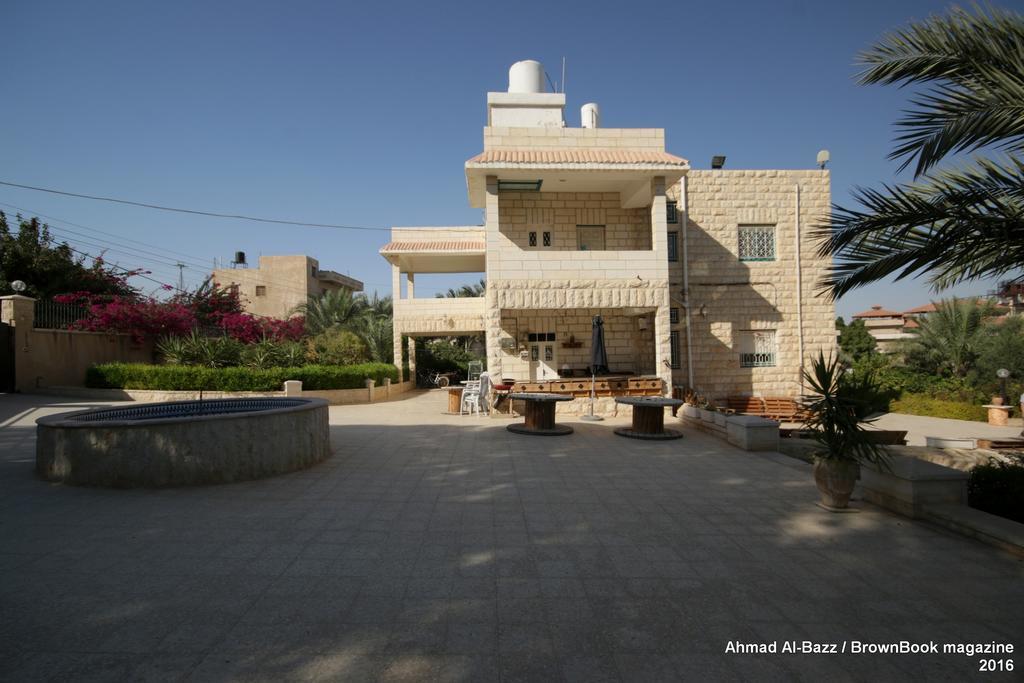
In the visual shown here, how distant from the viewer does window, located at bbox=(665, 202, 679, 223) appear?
1656 cm

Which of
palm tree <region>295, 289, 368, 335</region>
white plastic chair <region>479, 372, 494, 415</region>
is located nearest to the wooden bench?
white plastic chair <region>479, 372, 494, 415</region>

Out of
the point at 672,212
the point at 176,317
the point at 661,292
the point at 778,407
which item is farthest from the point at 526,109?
the point at 176,317

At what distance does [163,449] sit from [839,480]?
7.51m

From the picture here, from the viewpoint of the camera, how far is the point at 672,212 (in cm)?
1659

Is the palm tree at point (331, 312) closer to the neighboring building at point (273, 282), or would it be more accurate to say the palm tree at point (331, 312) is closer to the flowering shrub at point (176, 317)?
the flowering shrub at point (176, 317)

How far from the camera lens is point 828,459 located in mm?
5289

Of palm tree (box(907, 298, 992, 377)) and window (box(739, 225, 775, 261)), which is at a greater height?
window (box(739, 225, 775, 261))

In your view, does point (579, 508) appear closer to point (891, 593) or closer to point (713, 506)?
point (713, 506)

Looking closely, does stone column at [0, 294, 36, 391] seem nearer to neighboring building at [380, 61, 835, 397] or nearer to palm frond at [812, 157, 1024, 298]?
neighboring building at [380, 61, 835, 397]

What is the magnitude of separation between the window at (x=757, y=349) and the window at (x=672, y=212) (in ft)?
14.8

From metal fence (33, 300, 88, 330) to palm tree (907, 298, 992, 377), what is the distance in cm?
3170

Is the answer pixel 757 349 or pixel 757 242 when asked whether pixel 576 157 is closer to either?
pixel 757 242

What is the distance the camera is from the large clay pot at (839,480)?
5172 millimetres

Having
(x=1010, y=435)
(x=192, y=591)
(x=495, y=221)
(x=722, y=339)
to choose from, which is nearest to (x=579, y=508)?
(x=192, y=591)
